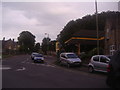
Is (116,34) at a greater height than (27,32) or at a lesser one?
lesser

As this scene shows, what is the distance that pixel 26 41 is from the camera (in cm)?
10112

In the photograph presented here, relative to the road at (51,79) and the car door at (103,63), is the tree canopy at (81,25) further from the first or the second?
the road at (51,79)

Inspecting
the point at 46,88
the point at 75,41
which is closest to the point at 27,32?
the point at 75,41

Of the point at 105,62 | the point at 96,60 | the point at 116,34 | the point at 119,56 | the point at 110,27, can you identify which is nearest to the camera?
the point at 119,56

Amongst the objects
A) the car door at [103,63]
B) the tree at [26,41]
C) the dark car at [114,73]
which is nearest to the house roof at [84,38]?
the car door at [103,63]

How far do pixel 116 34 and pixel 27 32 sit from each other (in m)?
79.9

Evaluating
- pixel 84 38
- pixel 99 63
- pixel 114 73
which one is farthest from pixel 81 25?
pixel 114 73

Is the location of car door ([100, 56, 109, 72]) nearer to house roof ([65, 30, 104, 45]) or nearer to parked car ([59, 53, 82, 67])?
parked car ([59, 53, 82, 67])

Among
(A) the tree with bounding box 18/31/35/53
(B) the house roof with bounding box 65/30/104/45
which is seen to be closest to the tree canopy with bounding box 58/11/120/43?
(B) the house roof with bounding box 65/30/104/45

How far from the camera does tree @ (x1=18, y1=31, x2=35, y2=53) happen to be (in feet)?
330

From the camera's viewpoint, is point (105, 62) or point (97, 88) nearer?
point (97, 88)

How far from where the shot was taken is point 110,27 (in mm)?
29406

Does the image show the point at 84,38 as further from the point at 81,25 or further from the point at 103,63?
the point at 103,63

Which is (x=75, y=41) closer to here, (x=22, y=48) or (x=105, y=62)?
(x=105, y=62)
